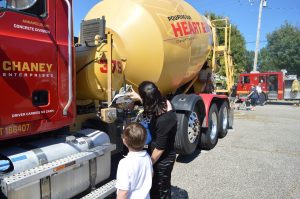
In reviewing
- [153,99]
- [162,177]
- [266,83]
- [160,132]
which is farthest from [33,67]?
[266,83]

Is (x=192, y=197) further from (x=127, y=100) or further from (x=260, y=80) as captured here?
(x=260, y=80)

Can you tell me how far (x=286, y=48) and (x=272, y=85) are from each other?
73.7ft

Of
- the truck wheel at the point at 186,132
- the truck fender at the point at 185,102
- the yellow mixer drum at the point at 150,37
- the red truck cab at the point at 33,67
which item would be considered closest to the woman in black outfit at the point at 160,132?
the red truck cab at the point at 33,67

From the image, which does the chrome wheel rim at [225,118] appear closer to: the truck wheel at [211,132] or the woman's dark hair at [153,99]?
the truck wheel at [211,132]

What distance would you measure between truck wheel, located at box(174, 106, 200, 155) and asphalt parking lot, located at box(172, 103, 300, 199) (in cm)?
35

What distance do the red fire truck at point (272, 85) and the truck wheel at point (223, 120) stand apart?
1458cm

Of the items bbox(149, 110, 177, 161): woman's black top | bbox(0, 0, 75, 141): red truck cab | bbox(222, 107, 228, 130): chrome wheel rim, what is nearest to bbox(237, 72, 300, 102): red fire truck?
bbox(222, 107, 228, 130): chrome wheel rim

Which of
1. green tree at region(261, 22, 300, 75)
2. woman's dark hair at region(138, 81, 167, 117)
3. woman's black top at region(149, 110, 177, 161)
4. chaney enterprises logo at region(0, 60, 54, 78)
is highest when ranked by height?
green tree at region(261, 22, 300, 75)

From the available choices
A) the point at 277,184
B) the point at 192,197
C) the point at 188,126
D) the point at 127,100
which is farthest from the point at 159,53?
the point at 277,184

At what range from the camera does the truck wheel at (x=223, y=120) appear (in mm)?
8375

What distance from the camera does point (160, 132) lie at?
3.17 meters

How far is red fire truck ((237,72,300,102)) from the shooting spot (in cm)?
2298

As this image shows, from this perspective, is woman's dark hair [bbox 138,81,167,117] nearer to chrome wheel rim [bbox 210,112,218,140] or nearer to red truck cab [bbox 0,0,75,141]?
red truck cab [bbox 0,0,75,141]

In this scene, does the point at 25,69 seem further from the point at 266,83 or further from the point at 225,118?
the point at 266,83
